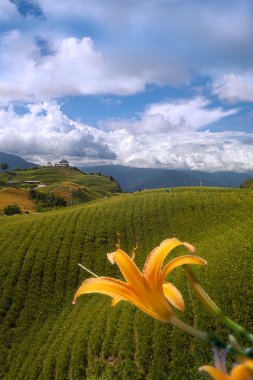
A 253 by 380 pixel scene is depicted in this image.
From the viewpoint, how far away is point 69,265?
22172 mm

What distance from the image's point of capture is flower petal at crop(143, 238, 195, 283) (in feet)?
4.13

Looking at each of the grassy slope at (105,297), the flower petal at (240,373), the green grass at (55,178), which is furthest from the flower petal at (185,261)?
the green grass at (55,178)

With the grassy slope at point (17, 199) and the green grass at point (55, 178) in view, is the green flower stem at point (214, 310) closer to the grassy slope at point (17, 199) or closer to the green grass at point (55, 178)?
the grassy slope at point (17, 199)

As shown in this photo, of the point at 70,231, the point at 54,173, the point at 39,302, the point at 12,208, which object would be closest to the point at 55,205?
the point at 12,208

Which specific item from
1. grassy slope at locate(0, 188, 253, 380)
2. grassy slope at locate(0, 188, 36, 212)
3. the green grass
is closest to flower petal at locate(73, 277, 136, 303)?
grassy slope at locate(0, 188, 253, 380)

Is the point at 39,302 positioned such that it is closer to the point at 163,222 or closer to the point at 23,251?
the point at 23,251

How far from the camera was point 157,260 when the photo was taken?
4.29 feet

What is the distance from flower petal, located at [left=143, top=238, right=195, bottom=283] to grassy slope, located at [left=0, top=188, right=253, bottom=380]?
425 centimetres

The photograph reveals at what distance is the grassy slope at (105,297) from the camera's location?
43.4 feet

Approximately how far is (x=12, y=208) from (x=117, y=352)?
64.3 metres

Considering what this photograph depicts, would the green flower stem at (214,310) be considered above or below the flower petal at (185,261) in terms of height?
below

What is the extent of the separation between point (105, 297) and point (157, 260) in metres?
18.6

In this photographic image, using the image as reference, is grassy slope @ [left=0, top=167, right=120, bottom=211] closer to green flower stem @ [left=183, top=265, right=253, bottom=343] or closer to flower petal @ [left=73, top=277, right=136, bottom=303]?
flower petal @ [left=73, top=277, right=136, bottom=303]

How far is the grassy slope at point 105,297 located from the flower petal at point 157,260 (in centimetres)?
425
